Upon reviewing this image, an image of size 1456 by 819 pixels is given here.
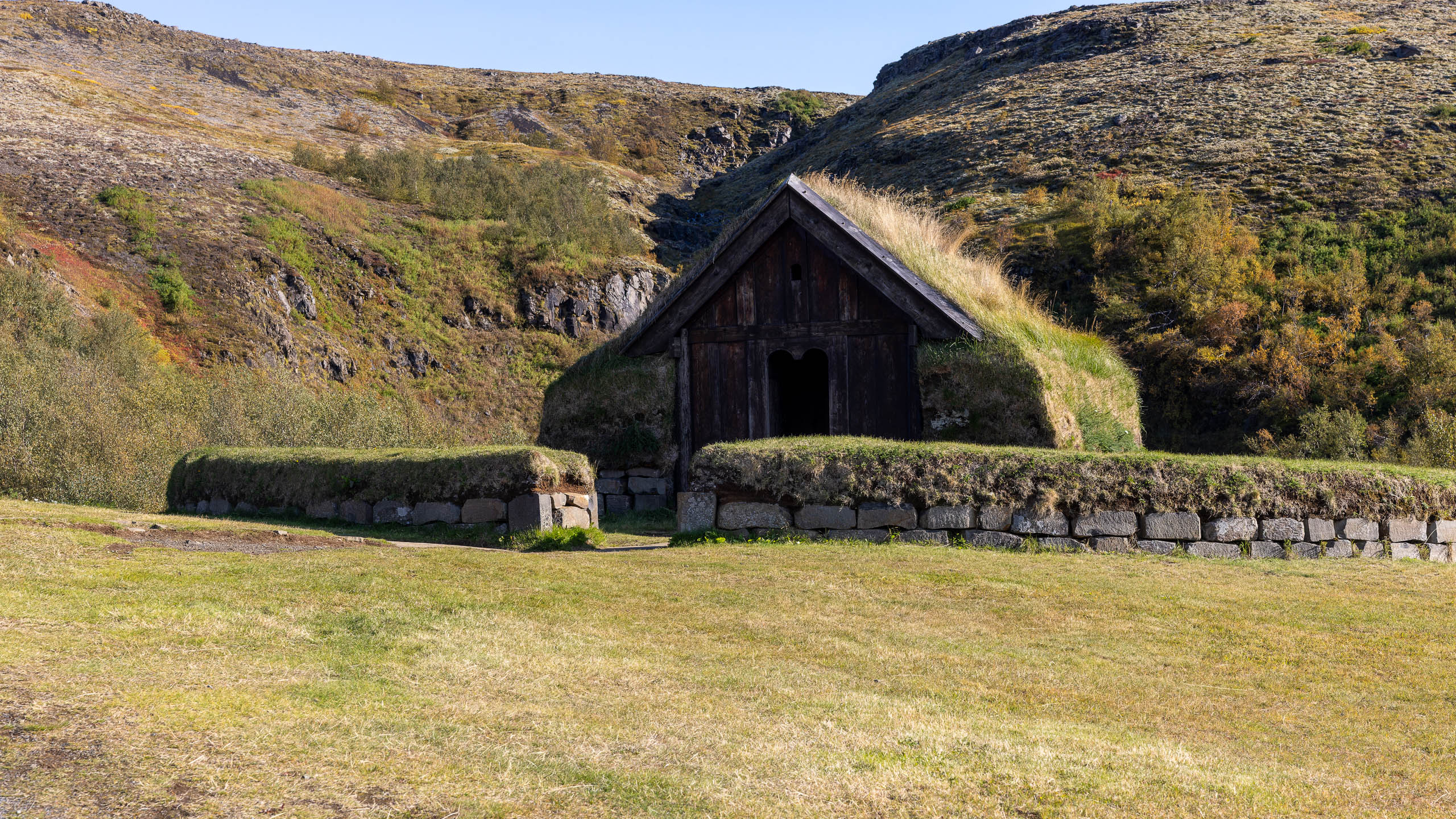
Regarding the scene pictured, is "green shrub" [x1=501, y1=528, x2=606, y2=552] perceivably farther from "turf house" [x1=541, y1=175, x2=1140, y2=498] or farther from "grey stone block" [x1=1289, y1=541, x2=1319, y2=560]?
"grey stone block" [x1=1289, y1=541, x2=1319, y2=560]

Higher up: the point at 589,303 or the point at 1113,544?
the point at 589,303

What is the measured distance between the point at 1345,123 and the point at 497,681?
5356 centimetres

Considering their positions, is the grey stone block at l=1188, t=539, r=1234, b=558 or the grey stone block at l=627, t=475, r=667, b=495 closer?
the grey stone block at l=1188, t=539, r=1234, b=558

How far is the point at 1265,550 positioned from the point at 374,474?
11.7m

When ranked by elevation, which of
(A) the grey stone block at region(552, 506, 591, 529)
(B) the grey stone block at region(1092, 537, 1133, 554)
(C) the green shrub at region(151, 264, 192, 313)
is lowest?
(B) the grey stone block at region(1092, 537, 1133, 554)

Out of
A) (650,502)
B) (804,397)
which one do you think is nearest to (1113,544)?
(650,502)

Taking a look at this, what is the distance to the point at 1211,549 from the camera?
12492 millimetres

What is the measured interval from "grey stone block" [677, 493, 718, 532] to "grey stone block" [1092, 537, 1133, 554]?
458 centimetres

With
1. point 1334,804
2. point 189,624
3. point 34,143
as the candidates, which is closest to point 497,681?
point 189,624

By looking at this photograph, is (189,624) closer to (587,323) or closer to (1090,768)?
(1090,768)

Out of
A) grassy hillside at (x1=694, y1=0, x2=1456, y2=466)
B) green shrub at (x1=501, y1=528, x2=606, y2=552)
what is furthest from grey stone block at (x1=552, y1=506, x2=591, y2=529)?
grassy hillside at (x1=694, y1=0, x2=1456, y2=466)

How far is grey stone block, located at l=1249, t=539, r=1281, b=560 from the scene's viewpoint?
12.5 meters

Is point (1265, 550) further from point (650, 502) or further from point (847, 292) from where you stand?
point (650, 502)

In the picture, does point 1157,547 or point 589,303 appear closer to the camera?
point 1157,547
